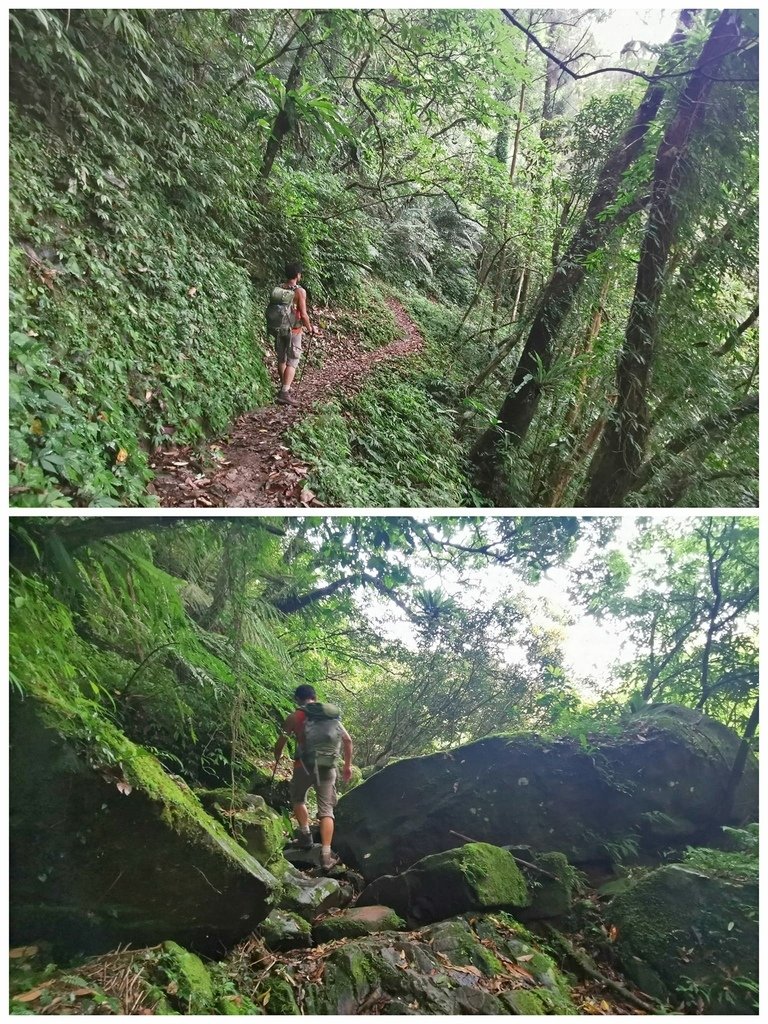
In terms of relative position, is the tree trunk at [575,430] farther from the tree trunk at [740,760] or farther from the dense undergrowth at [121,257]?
the dense undergrowth at [121,257]

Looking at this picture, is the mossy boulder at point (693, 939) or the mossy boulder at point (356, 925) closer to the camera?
the mossy boulder at point (693, 939)

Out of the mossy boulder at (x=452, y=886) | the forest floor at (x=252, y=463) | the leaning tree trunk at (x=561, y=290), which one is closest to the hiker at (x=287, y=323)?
the forest floor at (x=252, y=463)

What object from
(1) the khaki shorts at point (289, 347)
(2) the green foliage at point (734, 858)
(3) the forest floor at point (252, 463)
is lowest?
(2) the green foliage at point (734, 858)

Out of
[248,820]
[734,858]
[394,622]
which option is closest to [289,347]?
[394,622]

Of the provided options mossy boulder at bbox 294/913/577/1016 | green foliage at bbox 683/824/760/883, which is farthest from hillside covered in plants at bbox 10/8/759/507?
green foliage at bbox 683/824/760/883

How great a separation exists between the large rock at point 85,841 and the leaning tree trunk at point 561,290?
5556 millimetres

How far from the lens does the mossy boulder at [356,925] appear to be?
3.25 metres

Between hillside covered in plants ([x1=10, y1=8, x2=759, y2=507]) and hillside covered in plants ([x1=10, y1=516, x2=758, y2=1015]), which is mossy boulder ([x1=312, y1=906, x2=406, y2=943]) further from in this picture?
hillside covered in plants ([x1=10, y1=8, x2=759, y2=507])

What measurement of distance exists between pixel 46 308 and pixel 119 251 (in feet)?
4.24

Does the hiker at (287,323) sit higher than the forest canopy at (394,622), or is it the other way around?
the hiker at (287,323)

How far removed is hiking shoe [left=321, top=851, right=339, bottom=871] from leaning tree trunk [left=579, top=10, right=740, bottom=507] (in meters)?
4.36

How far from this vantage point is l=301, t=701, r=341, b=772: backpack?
387 cm

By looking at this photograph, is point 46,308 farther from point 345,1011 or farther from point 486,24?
point 486,24

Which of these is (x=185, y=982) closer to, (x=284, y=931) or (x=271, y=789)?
(x=284, y=931)
